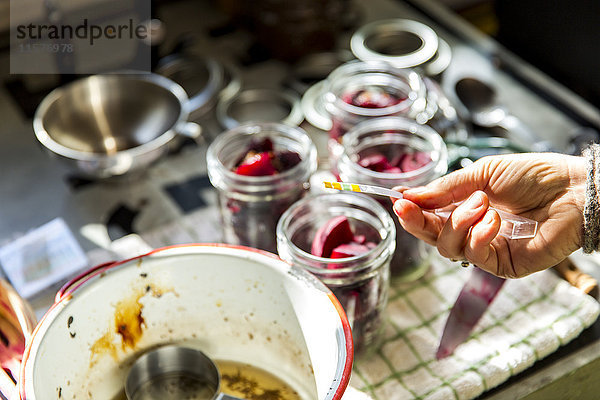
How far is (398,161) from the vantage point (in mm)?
793

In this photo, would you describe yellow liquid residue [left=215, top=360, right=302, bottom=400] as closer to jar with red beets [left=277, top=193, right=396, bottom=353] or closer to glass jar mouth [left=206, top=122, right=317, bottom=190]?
jar with red beets [left=277, top=193, right=396, bottom=353]

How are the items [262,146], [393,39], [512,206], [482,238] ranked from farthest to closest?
[393,39] < [262,146] < [512,206] < [482,238]

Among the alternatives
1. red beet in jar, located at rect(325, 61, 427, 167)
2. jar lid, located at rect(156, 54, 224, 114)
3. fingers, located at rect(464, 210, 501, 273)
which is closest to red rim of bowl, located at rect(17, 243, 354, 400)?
fingers, located at rect(464, 210, 501, 273)

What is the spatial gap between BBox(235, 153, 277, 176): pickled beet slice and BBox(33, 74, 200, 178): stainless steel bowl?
175 millimetres

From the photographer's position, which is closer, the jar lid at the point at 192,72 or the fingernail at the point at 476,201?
the fingernail at the point at 476,201

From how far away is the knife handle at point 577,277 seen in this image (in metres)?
0.77

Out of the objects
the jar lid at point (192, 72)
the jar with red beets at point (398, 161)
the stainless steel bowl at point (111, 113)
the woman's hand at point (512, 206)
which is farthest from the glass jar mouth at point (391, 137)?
the jar lid at point (192, 72)

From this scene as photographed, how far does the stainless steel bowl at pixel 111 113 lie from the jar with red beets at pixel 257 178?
0.42ft

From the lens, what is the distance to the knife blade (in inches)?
28.5

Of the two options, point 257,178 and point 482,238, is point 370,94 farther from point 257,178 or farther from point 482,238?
point 482,238

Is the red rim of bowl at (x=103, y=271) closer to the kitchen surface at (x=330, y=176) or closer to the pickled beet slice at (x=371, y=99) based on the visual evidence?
the kitchen surface at (x=330, y=176)

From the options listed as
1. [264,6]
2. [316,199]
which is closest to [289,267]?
[316,199]

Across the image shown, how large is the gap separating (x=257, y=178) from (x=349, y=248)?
13 centimetres

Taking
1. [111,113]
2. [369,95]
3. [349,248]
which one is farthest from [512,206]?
[111,113]
